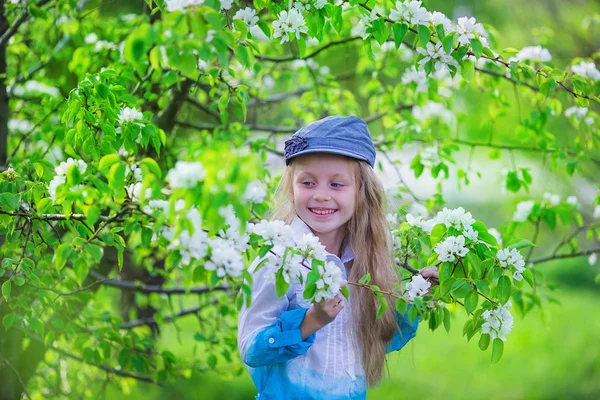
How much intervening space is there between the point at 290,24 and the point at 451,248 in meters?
0.72

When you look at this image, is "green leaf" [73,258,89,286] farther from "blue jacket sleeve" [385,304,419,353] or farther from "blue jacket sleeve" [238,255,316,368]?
"blue jacket sleeve" [385,304,419,353]

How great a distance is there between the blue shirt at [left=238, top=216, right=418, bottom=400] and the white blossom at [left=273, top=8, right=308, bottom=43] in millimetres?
521

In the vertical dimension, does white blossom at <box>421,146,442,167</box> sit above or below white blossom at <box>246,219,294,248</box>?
above

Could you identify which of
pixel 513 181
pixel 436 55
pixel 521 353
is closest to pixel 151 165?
pixel 436 55

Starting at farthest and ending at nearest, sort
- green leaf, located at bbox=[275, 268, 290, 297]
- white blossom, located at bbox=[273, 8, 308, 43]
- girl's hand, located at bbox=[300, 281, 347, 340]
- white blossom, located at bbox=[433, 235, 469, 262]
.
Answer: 1. white blossom, located at bbox=[273, 8, 308, 43]
2. white blossom, located at bbox=[433, 235, 469, 262]
3. girl's hand, located at bbox=[300, 281, 347, 340]
4. green leaf, located at bbox=[275, 268, 290, 297]

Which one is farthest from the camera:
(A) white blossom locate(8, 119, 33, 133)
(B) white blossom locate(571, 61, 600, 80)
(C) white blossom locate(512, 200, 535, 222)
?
(A) white blossom locate(8, 119, 33, 133)

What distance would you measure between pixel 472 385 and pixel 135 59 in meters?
4.24

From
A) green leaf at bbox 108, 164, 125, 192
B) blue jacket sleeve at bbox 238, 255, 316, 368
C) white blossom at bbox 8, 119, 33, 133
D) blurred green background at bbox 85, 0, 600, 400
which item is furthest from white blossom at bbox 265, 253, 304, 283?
white blossom at bbox 8, 119, 33, 133

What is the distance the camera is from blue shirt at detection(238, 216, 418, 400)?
5.98 feet

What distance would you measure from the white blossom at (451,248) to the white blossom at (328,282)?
359mm

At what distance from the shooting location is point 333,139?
2.00 meters

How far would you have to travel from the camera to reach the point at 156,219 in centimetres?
143

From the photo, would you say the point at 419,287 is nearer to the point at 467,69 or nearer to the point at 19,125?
the point at 467,69

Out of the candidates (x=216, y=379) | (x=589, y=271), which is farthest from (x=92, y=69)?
(x=589, y=271)
